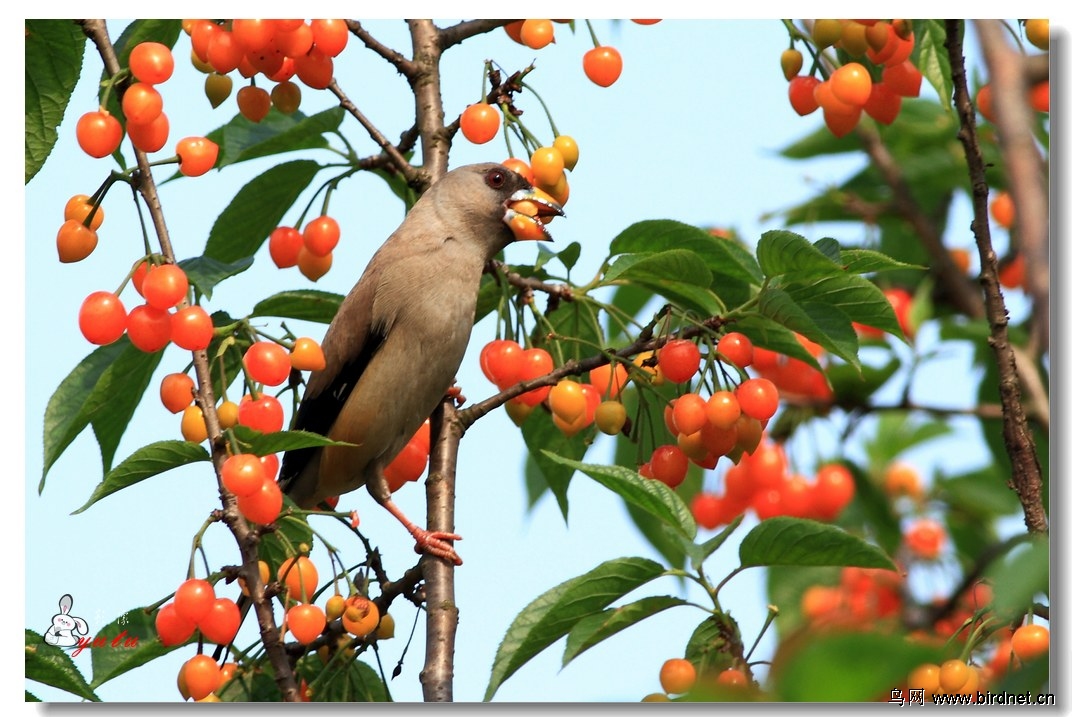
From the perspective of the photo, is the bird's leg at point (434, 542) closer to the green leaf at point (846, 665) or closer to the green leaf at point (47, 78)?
the green leaf at point (47, 78)

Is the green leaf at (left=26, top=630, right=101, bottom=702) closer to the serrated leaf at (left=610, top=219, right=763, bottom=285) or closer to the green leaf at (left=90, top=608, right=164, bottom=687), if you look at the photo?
the green leaf at (left=90, top=608, right=164, bottom=687)

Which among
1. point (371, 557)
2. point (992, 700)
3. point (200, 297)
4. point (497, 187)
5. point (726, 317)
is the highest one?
point (497, 187)

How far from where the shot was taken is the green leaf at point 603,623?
298 cm

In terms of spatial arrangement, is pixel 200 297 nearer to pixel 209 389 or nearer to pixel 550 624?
pixel 209 389

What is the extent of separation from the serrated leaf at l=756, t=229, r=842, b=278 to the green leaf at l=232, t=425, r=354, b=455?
1.09m

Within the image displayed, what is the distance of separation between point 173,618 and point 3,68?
1534mm

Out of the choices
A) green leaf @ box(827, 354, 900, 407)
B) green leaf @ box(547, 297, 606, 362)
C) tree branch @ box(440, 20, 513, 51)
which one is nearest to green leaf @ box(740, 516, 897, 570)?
green leaf @ box(547, 297, 606, 362)

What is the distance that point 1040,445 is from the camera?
3.91 meters

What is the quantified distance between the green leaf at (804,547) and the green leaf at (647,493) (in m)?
0.15

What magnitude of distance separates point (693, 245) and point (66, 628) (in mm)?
1825

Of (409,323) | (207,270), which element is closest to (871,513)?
(409,323)

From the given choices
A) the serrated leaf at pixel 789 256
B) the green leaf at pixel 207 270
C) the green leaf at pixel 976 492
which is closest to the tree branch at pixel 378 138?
the green leaf at pixel 207 270

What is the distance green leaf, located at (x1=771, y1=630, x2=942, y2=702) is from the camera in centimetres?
154
